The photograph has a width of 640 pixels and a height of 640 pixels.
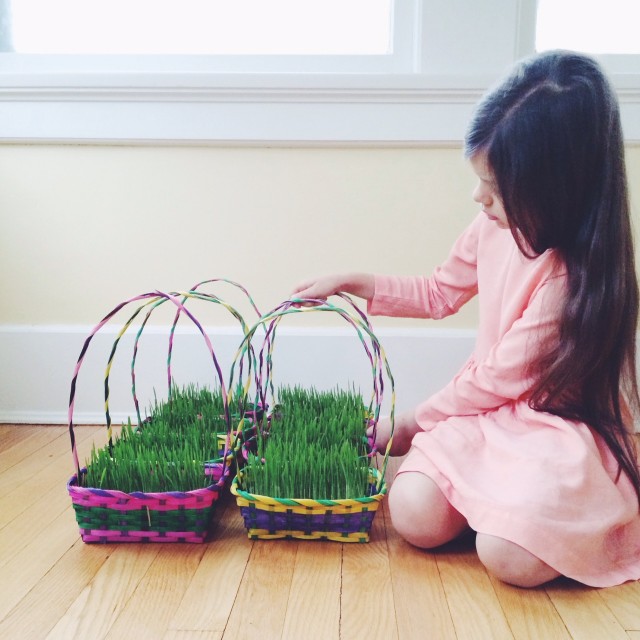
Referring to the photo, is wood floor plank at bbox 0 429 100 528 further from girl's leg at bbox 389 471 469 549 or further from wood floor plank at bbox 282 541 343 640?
girl's leg at bbox 389 471 469 549

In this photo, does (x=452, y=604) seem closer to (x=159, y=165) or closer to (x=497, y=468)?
(x=497, y=468)

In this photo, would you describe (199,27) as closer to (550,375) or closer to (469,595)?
(550,375)

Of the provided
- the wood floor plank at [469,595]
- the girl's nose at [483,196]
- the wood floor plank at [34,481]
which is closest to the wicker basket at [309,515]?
the wood floor plank at [469,595]

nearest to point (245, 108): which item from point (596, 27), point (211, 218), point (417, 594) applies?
point (211, 218)

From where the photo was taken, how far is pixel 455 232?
1428 millimetres

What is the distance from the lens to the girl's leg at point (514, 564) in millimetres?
766

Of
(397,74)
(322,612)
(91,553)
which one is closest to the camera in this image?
(322,612)

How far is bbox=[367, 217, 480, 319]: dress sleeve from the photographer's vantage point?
44.7 inches

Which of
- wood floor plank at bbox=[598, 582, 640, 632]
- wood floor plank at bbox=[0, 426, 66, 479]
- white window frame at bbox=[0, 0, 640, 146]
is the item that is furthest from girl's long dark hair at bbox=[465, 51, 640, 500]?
wood floor plank at bbox=[0, 426, 66, 479]

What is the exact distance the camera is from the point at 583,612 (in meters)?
0.73

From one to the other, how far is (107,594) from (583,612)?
54cm

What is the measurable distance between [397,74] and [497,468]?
0.88 m

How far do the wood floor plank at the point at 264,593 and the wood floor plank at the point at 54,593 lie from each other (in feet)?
0.62

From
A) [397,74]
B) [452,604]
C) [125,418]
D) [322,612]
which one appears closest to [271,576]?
[322,612]
